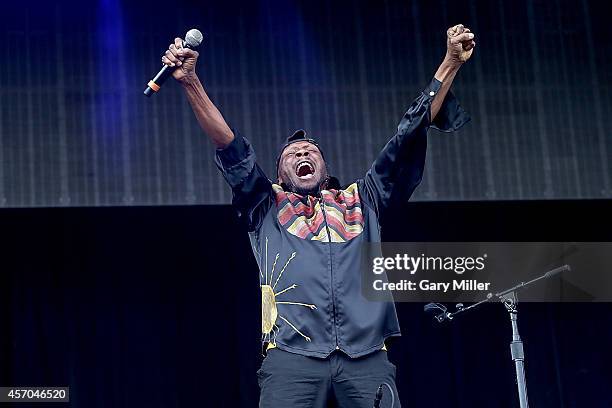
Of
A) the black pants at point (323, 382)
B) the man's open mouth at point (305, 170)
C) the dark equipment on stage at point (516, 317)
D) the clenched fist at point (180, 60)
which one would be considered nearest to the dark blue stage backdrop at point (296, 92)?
the dark equipment on stage at point (516, 317)

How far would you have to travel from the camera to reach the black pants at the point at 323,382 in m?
3.11

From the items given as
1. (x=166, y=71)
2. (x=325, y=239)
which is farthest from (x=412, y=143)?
(x=166, y=71)

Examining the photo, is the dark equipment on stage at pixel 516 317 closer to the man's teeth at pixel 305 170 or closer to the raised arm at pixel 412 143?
the raised arm at pixel 412 143

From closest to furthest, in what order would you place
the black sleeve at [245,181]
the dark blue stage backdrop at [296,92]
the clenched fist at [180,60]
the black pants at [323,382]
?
the black pants at [323,382] → the clenched fist at [180,60] → the black sleeve at [245,181] → the dark blue stage backdrop at [296,92]

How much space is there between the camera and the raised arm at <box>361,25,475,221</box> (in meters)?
→ 3.44

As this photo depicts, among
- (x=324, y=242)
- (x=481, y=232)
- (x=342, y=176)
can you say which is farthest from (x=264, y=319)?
(x=481, y=232)

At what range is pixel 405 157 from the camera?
3.49m

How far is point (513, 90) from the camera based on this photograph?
15.9ft

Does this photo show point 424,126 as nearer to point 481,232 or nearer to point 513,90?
point 513,90

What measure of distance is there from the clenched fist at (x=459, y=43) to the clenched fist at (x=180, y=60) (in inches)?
28.7

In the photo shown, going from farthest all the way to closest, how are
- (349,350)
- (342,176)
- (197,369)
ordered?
A: 1. (197,369)
2. (342,176)
3. (349,350)

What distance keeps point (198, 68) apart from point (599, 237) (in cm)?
202

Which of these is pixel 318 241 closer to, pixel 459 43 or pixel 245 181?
pixel 245 181

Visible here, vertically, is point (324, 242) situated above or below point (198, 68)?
below
